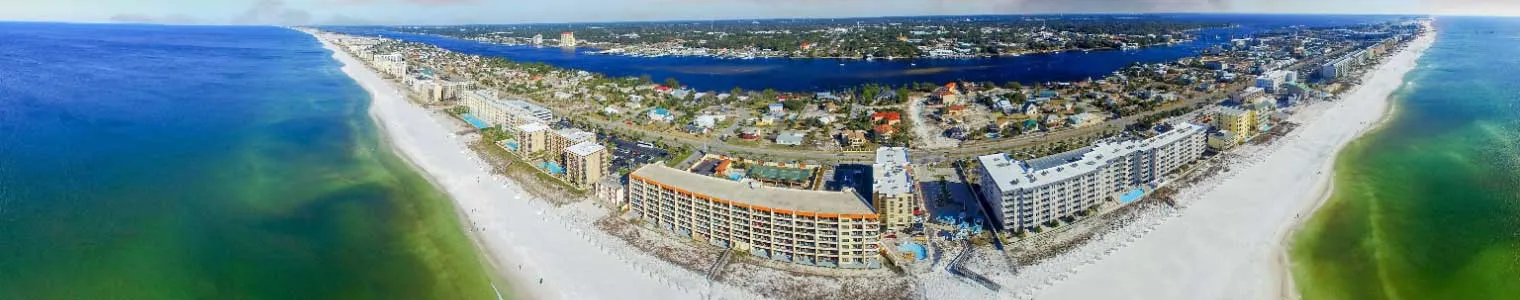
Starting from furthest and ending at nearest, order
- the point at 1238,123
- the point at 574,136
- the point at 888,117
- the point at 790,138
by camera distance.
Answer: the point at 888,117 < the point at 790,138 < the point at 1238,123 < the point at 574,136

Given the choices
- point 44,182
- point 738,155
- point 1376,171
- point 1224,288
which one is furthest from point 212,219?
point 1376,171

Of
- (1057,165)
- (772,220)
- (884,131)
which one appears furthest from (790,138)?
(772,220)

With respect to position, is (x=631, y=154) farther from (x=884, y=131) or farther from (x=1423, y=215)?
(x=1423, y=215)

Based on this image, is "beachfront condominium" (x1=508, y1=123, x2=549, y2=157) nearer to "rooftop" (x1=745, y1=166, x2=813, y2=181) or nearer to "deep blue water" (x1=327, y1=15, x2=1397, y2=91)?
"rooftop" (x1=745, y1=166, x2=813, y2=181)

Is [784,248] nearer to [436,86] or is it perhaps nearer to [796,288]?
[796,288]

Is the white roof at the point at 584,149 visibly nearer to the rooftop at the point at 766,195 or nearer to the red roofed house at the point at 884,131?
the rooftop at the point at 766,195

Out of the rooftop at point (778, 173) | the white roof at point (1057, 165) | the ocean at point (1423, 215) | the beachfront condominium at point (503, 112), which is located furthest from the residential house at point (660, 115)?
the ocean at point (1423, 215)

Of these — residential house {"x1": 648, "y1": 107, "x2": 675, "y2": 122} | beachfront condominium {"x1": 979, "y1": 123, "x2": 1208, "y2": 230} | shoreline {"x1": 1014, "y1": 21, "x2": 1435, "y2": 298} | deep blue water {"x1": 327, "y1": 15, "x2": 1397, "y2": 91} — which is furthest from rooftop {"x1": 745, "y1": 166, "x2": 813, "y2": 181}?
deep blue water {"x1": 327, "y1": 15, "x2": 1397, "y2": 91}
